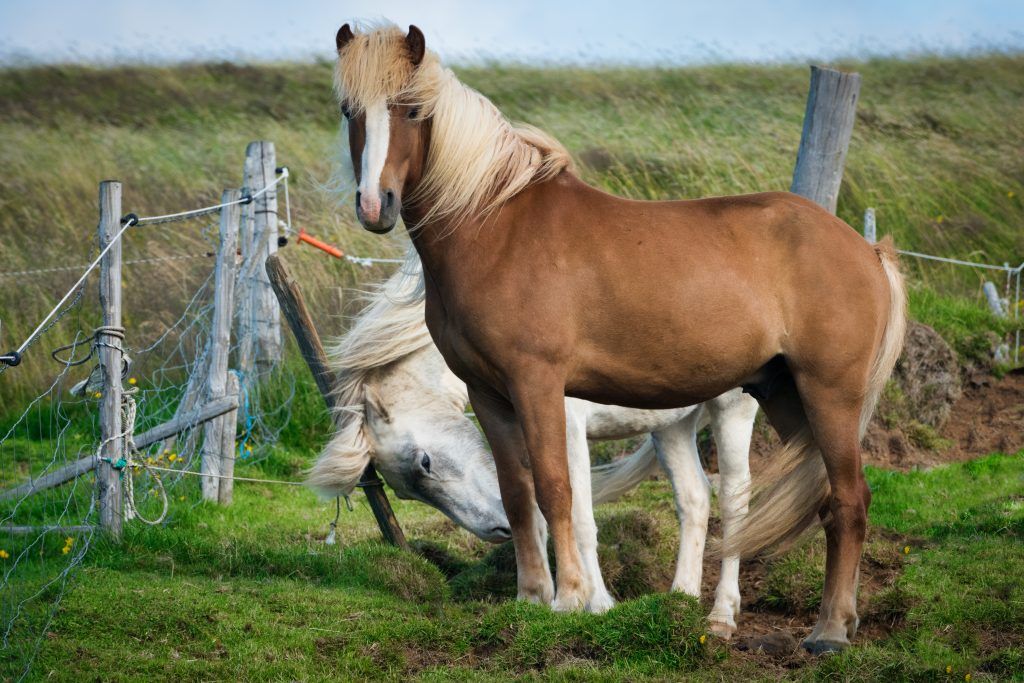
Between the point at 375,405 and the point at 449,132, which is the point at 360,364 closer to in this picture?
the point at 375,405

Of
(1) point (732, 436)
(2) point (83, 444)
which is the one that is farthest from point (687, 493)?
(2) point (83, 444)

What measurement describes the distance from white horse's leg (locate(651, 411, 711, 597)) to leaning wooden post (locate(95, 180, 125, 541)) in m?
2.83

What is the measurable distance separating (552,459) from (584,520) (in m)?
0.96

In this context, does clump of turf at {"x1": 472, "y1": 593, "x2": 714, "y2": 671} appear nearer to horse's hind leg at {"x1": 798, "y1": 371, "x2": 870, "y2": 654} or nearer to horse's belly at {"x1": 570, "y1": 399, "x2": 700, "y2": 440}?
horse's hind leg at {"x1": 798, "y1": 371, "x2": 870, "y2": 654}

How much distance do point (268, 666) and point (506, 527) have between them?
64.4 inches

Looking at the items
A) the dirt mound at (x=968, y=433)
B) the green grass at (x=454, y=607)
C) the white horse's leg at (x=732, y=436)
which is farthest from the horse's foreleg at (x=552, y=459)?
the dirt mound at (x=968, y=433)

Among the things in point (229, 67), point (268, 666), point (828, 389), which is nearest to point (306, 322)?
point (268, 666)

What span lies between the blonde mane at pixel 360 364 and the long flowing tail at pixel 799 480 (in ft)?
6.61

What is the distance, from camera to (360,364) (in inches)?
228

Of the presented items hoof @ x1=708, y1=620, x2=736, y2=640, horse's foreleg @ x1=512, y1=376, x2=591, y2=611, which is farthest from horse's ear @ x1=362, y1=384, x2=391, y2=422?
hoof @ x1=708, y1=620, x2=736, y2=640

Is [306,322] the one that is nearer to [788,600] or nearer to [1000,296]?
[788,600]

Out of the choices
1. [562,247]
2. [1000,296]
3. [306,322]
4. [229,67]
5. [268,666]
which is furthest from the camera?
[229,67]

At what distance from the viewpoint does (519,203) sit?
448 cm

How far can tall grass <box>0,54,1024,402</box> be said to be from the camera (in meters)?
10.6
